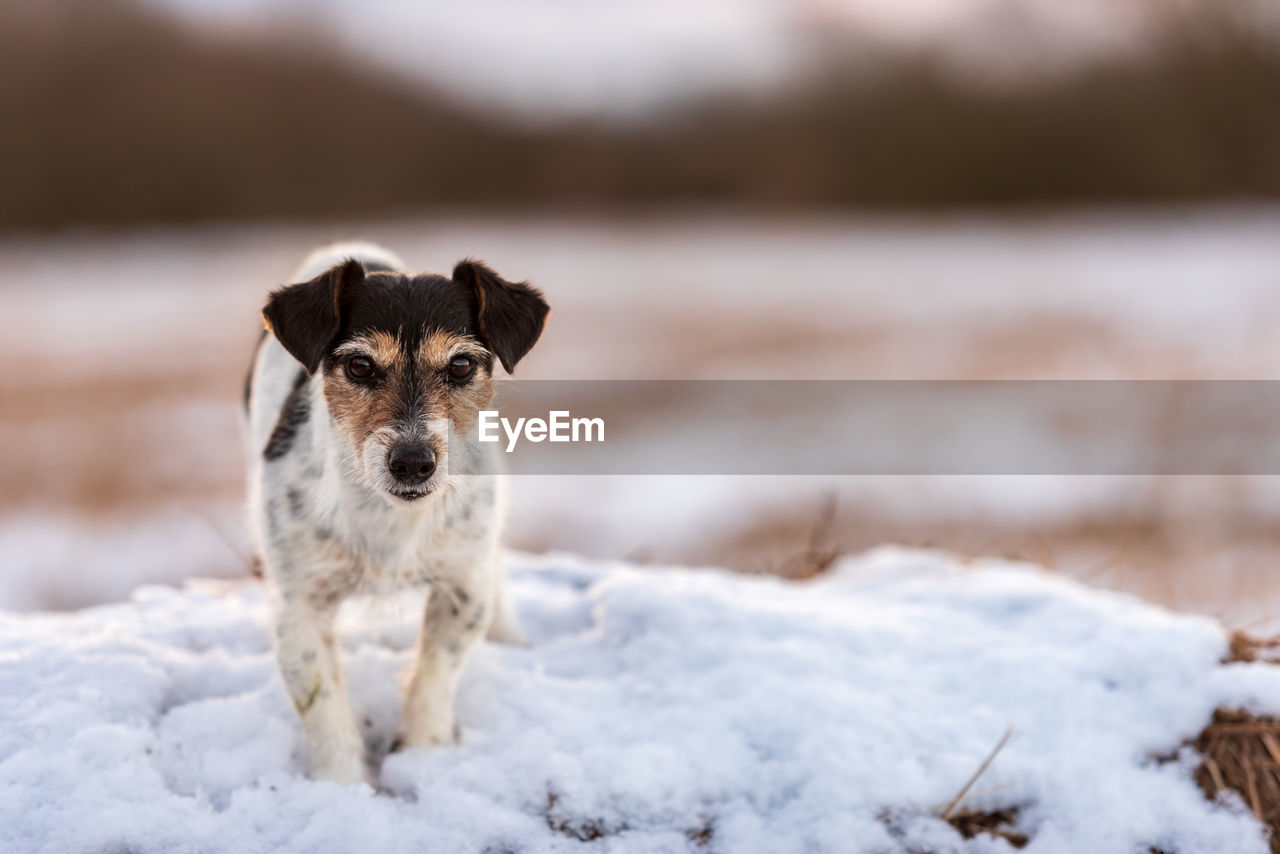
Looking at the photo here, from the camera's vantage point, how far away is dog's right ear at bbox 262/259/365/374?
3.03 m

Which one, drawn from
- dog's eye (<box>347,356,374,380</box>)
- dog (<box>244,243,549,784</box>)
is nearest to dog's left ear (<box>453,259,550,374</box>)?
dog (<box>244,243,549,784</box>)

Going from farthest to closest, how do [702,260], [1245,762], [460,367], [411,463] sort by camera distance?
1. [702,260]
2. [1245,762]
3. [460,367]
4. [411,463]

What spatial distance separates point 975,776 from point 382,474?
87.3 inches

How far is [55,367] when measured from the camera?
15188 mm

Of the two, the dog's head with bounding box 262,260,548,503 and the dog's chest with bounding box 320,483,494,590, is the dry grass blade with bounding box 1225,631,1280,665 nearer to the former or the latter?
the dog's chest with bounding box 320,483,494,590

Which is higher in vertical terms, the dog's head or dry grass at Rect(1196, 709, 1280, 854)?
the dog's head

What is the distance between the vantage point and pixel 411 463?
9.48ft

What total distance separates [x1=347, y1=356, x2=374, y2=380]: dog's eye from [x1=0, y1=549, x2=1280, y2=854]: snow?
1189mm

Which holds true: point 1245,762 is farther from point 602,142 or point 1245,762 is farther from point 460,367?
point 602,142

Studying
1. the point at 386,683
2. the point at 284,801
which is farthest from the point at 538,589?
the point at 284,801

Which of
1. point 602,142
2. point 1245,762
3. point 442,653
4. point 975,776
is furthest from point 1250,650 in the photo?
point 602,142

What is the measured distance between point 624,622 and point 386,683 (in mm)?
994

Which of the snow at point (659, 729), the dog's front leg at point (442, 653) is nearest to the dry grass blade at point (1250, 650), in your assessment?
the snow at point (659, 729)

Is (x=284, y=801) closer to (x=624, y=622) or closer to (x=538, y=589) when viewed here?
(x=624, y=622)
